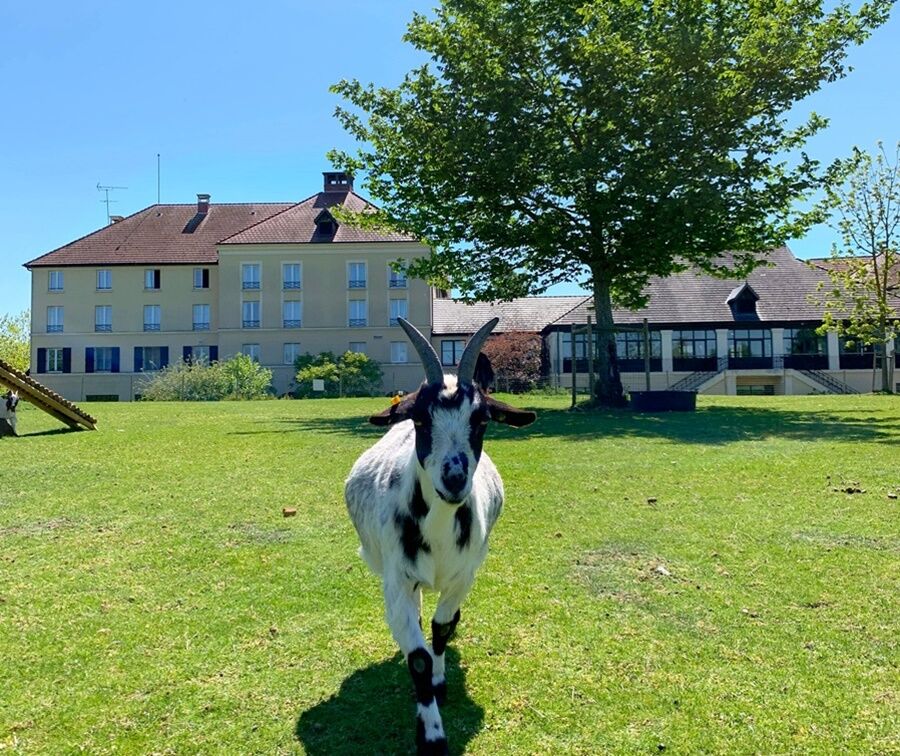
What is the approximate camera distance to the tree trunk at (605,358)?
1033 inches

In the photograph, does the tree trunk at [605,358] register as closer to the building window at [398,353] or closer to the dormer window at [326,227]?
the building window at [398,353]

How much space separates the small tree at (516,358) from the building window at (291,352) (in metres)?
15.1

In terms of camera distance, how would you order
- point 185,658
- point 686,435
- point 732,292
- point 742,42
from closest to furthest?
point 185,658 < point 686,435 < point 742,42 < point 732,292

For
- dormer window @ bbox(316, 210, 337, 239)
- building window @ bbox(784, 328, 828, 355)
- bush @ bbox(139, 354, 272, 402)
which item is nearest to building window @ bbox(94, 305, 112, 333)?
dormer window @ bbox(316, 210, 337, 239)

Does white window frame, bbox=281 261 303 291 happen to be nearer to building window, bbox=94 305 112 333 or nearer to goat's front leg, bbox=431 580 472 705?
building window, bbox=94 305 112 333

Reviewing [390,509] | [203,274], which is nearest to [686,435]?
[390,509]

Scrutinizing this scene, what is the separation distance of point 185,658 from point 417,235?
71.8 ft

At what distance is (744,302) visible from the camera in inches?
2212

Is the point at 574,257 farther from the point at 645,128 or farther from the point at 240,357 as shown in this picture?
the point at 240,357

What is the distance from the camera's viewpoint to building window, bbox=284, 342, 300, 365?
197 ft

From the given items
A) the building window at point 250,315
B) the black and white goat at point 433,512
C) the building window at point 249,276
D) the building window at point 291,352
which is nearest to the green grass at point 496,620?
the black and white goat at point 433,512

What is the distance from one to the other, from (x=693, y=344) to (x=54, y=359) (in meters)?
50.0

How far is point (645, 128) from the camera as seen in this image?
78.2 feet

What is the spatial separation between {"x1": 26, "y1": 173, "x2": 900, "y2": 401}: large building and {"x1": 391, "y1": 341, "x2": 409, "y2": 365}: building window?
0.37 ft
